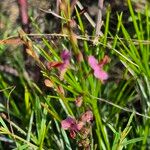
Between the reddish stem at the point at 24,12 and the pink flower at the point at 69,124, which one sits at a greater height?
the reddish stem at the point at 24,12

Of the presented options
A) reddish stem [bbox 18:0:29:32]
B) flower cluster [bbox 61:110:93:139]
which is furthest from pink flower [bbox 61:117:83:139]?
reddish stem [bbox 18:0:29:32]

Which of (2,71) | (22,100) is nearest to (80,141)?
(22,100)

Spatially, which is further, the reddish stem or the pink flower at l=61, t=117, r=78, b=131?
the reddish stem

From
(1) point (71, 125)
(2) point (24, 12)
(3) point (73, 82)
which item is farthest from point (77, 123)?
(2) point (24, 12)

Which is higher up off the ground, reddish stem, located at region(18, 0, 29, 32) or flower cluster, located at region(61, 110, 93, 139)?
reddish stem, located at region(18, 0, 29, 32)

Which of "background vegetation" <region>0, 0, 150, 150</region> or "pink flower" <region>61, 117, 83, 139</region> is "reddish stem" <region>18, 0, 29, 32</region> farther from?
"pink flower" <region>61, 117, 83, 139</region>

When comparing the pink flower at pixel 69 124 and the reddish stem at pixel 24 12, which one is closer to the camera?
the pink flower at pixel 69 124

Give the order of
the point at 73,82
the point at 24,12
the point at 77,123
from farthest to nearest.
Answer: the point at 24,12, the point at 73,82, the point at 77,123

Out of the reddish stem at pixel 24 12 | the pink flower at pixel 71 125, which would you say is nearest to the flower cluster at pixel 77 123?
the pink flower at pixel 71 125

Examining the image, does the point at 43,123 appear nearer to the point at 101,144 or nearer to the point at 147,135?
the point at 101,144

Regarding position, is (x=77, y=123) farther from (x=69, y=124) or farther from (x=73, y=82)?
(x=73, y=82)

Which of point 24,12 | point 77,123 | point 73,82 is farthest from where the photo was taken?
point 24,12

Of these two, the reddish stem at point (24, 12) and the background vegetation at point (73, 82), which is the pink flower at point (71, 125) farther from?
the reddish stem at point (24, 12)
